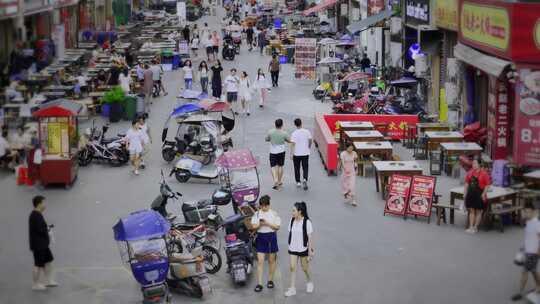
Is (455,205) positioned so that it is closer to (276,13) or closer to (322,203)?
(322,203)

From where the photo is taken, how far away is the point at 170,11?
101m

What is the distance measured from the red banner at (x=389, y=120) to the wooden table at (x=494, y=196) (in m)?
9.28

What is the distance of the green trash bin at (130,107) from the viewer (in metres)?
35.7

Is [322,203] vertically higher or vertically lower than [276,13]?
lower

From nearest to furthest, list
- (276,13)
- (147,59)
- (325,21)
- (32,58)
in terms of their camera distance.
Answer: (32,58) < (147,59) < (325,21) < (276,13)

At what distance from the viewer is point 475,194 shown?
66.7ft

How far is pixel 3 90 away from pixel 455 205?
33.3 feet

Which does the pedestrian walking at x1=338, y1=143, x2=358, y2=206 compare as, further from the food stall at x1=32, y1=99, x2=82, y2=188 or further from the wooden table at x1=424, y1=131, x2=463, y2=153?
the food stall at x1=32, y1=99, x2=82, y2=188

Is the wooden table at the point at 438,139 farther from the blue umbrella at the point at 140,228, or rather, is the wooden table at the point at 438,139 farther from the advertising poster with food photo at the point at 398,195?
the blue umbrella at the point at 140,228

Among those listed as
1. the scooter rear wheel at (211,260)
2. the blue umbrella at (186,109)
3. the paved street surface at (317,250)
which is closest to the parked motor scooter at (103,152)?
the paved street surface at (317,250)

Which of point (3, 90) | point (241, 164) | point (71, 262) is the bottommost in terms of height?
point (71, 262)

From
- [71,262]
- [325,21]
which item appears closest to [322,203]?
[71,262]

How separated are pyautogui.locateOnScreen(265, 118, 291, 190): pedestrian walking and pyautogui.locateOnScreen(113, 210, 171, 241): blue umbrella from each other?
26.7 feet

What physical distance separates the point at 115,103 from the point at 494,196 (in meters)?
17.8
